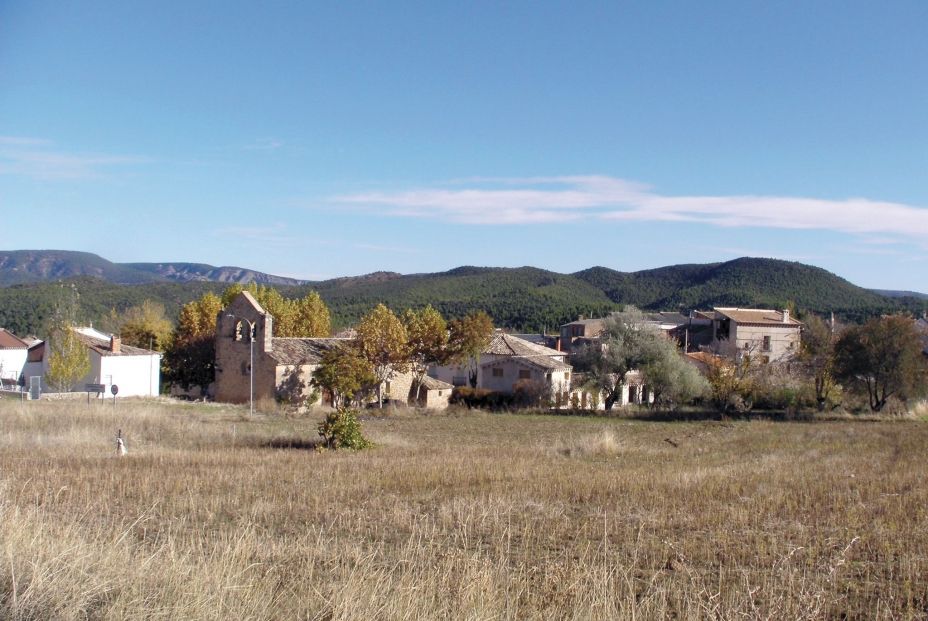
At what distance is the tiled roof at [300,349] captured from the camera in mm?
45031

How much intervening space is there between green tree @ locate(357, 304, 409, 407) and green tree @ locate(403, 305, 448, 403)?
1.49 meters

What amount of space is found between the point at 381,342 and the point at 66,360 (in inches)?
689

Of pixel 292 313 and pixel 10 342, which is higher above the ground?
pixel 292 313

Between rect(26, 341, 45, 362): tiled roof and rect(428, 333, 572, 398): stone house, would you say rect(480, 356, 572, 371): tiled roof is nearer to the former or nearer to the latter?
rect(428, 333, 572, 398): stone house

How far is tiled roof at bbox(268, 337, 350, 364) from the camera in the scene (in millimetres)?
45031

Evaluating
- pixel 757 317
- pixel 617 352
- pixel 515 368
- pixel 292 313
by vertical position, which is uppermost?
pixel 757 317

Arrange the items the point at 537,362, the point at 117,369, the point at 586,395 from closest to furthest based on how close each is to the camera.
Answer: the point at 117,369 → the point at 586,395 → the point at 537,362

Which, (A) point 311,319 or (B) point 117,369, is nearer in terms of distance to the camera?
(B) point 117,369

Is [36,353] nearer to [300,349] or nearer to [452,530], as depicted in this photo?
[300,349]

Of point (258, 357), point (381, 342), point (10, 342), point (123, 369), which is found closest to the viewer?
point (258, 357)

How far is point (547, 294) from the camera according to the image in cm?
12700

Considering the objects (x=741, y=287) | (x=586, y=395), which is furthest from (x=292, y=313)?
(x=741, y=287)

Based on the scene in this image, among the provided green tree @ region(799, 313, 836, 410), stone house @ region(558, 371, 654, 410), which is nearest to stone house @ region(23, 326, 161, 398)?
stone house @ region(558, 371, 654, 410)

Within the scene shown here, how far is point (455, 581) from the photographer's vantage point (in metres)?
6.88
